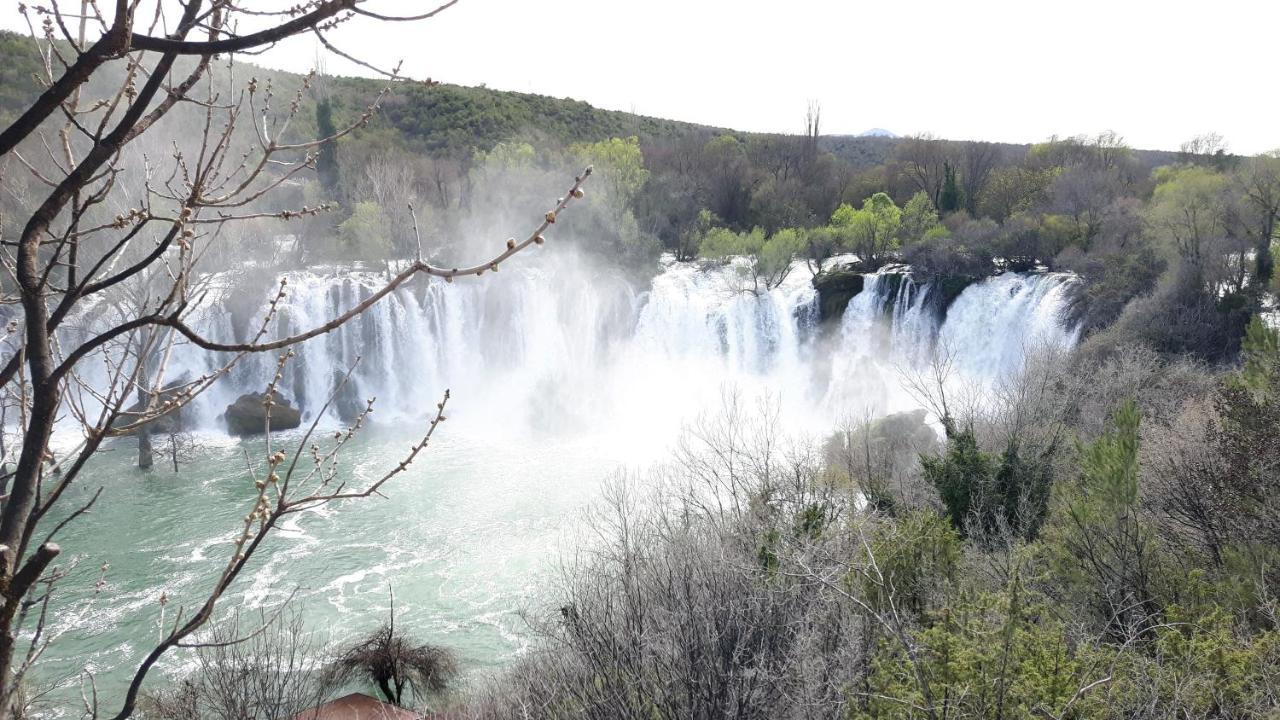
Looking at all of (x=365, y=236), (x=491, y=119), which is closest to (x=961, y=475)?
(x=365, y=236)

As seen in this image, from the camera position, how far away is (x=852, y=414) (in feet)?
77.6

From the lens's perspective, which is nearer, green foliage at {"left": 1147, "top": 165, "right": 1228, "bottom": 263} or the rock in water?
green foliage at {"left": 1147, "top": 165, "right": 1228, "bottom": 263}

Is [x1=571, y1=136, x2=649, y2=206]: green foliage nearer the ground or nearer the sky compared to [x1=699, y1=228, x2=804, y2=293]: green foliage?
nearer the sky

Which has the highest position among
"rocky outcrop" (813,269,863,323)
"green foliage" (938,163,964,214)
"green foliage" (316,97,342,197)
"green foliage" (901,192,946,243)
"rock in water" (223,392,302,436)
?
"green foliage" (316,97,342,197)

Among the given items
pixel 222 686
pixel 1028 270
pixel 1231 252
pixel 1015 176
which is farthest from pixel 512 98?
pixel 222 686

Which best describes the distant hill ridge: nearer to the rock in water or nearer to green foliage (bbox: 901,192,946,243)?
green foliage (bbox: 901,192,946,243)

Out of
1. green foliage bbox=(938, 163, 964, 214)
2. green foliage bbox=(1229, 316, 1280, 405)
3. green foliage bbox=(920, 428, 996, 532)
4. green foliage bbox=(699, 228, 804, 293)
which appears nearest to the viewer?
green foliage bbox=(1229, 316, 1280, 405)

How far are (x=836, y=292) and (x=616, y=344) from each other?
881cm

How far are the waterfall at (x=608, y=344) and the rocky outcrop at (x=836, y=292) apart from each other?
329 millimetres

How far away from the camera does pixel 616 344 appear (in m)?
30.1

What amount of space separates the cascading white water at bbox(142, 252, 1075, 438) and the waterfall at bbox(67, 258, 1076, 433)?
0.05m

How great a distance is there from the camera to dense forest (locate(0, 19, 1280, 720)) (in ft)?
22.0

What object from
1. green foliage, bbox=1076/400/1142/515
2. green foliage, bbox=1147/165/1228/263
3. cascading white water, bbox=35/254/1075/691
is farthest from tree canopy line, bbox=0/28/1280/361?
green foliage, bbox=1076/400/1142/515

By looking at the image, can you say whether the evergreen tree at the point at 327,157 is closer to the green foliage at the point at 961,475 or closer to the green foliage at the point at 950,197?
the green foliage at the point at 950,197
